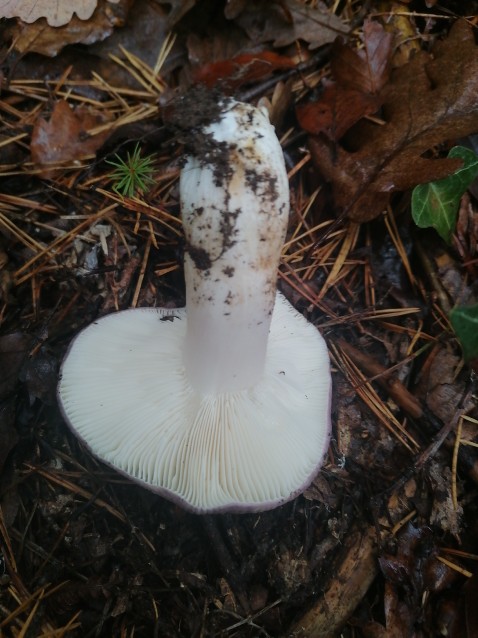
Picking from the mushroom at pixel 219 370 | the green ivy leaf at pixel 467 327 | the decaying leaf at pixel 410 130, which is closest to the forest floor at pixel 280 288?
the decaying leaf at pixel 410 130

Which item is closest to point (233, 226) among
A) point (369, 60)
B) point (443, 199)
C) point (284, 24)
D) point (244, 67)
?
point (443, 199)

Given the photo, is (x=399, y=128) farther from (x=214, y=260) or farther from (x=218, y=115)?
(x=214, y=260)

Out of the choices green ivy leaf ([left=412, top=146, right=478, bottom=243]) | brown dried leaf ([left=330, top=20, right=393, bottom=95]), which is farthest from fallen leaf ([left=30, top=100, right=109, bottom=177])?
green ivy leaf ([left=412, top=146, right=478, bottom=243])

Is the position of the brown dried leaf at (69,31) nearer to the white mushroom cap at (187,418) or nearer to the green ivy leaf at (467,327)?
the white mushroom cap at (187,418)

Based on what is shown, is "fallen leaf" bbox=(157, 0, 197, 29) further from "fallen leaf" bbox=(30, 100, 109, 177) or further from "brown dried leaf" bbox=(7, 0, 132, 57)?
"fallen leaf" bbox=(30, 100, 109, 177)

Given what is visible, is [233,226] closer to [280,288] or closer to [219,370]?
[219,370]

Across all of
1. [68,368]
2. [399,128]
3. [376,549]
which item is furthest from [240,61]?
[376,549]
